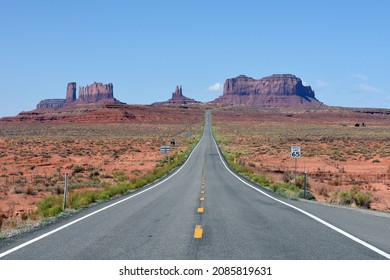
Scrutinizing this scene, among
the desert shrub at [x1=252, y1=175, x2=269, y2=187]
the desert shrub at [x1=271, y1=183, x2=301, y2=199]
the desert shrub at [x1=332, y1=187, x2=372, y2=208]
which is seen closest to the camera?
the desert shrub at [x1=332, y1=187, x2=372, y2=208]

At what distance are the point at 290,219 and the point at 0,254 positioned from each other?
6941 mm

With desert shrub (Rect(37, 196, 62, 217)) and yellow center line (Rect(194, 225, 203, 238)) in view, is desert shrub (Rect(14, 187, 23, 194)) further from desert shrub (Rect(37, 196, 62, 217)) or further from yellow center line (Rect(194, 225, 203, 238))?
yellow center line (Rect(194, 225, 203, 238))

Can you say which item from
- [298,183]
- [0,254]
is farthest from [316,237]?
[298,183]

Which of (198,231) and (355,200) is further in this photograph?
(355,200)

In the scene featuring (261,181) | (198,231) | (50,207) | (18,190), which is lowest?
(18,190)

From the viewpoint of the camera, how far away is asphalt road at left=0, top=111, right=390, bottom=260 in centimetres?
769

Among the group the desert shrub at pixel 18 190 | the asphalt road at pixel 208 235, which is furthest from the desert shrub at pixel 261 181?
the desert shrub at pixel 18 190

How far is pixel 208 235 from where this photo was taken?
943 cm

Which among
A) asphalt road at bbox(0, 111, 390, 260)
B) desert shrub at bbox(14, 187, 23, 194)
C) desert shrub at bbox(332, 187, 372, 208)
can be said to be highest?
asphalt road at bbox(0, 111, 390, 260)

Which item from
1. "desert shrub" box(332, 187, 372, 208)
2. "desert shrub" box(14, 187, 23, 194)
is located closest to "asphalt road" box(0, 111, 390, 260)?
"desert shrub" box(332, 187, 372, 208)

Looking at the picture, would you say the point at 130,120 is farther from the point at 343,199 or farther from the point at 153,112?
the point at 343,199

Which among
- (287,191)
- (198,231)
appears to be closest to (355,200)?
(287,191)

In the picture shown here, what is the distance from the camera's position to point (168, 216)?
1271 cm

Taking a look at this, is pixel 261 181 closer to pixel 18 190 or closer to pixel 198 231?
pixel 18 190
